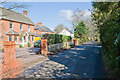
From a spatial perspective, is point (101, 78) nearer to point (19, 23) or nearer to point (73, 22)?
point (19, 23)

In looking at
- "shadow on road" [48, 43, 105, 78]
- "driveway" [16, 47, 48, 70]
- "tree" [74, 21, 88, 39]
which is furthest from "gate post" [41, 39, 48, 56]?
"tree" [74, 21, 88, 39]

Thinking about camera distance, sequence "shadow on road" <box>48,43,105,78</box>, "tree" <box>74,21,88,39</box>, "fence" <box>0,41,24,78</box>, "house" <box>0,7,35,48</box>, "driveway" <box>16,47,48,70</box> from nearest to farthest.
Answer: "fence" <box>0,41,24,78</box> < "shadow on road" <box>48,43,105,78</box> < "driveway" <box>16,47,48,70</box> < "house" <box>0,7,35,48</box> < "tree" <box>74,21,88,39</box>

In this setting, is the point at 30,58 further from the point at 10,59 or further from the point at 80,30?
the point at 80,30

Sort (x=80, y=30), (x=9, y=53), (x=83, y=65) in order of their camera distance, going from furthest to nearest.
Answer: (x=80, y=30) → (x=83, y=65) → (x=9, y=53)

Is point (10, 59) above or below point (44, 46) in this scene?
below

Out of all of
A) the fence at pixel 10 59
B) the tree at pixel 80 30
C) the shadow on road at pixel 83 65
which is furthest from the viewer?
the tree at pixel 80 30

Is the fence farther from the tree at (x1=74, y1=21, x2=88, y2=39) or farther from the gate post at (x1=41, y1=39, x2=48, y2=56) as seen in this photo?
the tree at (x1=74, y1=21, x2=88, y2=39)

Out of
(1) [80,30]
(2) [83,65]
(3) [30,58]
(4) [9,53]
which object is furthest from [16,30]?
(1) [80,30]

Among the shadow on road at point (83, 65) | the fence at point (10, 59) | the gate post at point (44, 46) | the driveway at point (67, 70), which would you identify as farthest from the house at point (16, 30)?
the fence at point (10, 59)

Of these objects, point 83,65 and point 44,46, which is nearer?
point 83,65

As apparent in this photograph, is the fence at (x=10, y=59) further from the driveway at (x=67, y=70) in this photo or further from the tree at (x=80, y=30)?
the tree at (x=80, y=30)

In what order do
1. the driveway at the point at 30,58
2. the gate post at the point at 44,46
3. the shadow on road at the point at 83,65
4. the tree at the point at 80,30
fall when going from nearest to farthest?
the shadow on road at the point at 83,65, the driveway at the point at 30,58, the gate post at the point at 44,46, the tree at the point at 80,30

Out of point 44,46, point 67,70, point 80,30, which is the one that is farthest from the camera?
point 80,30

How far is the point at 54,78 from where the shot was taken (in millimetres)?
4871
